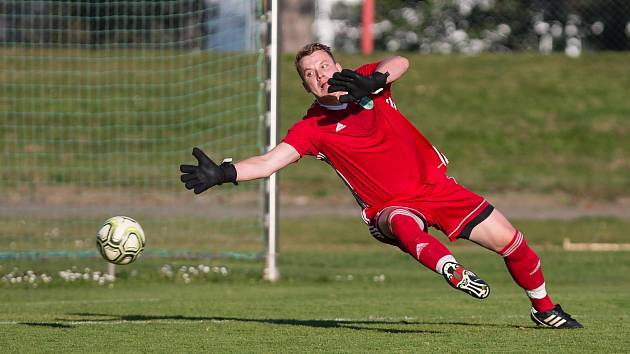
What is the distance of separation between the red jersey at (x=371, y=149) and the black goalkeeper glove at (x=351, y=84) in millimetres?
573

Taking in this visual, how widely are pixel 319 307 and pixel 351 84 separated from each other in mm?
3703

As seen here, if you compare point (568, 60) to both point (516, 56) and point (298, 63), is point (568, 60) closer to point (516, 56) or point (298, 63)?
point (516, 56)

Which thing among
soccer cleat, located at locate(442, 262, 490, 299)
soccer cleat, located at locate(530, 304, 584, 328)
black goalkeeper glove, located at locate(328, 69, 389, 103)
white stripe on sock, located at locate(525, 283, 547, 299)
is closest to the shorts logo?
soccer cleat, located at locate(442, 262, 490, 299)

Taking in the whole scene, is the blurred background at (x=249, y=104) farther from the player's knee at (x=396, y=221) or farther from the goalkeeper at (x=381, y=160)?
the player's knee at (x=396, y=221)

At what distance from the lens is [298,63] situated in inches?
323

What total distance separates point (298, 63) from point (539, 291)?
252 centimetres

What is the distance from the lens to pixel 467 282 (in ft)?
23.6

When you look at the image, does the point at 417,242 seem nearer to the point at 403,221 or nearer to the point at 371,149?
the point at 403,221

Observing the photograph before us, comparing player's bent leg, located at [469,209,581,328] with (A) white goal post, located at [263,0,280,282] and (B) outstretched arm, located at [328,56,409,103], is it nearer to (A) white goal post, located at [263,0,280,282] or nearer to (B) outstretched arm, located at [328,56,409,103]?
(B) outstretched arm, located at [328,56,409,103]

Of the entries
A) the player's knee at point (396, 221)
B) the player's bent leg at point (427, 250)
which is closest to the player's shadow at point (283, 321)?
the player's knee at point (396, 221)

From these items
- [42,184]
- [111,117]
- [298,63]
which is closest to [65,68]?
[111,117]

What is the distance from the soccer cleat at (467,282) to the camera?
282 inches

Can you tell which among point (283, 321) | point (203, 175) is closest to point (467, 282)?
point (203, 175)

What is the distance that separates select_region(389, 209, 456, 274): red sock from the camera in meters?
7.48
